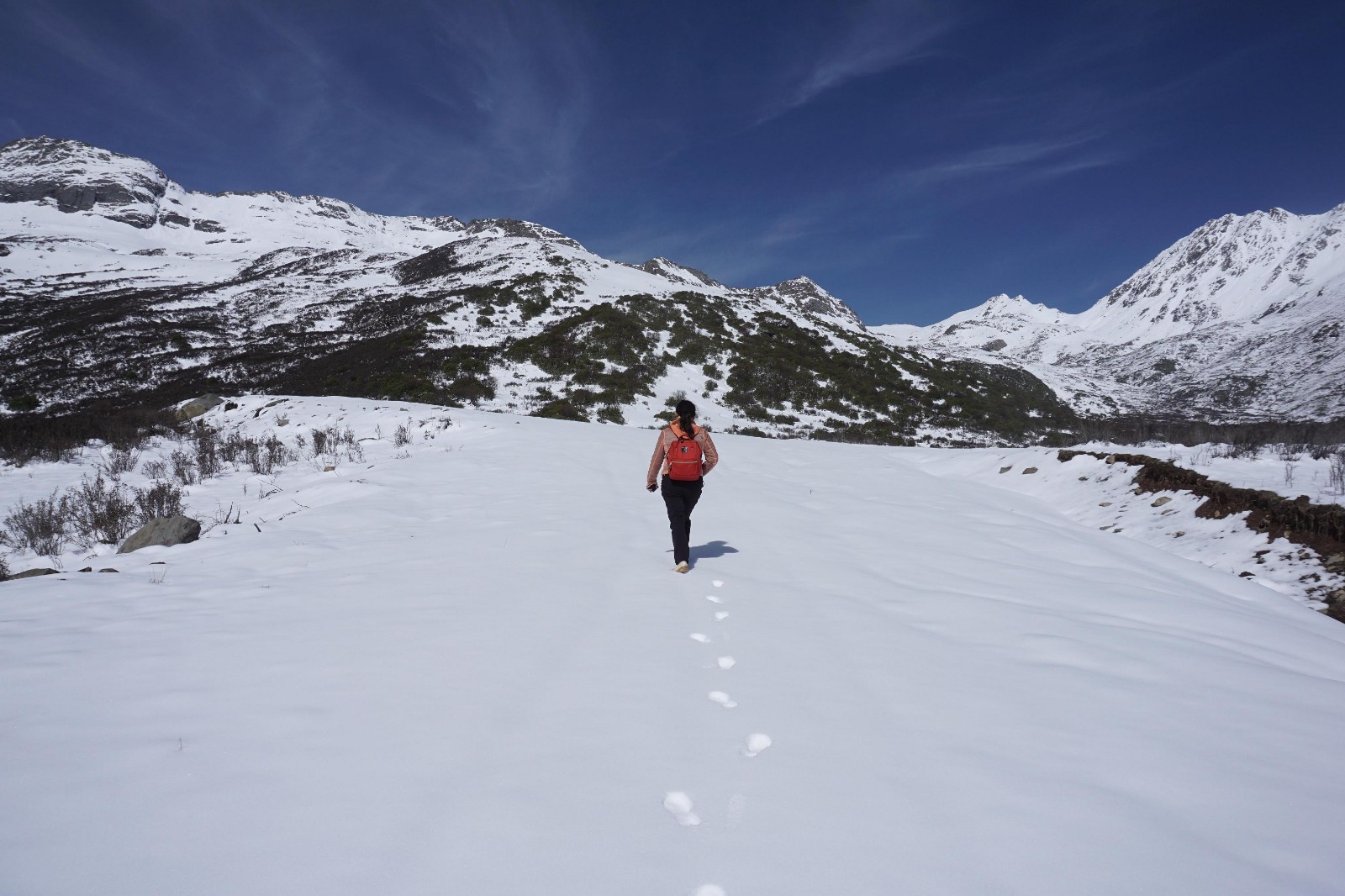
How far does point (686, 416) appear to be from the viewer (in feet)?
19.6

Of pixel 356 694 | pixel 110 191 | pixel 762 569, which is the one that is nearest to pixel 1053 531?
pixel 762 569

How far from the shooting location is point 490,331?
3191 cm

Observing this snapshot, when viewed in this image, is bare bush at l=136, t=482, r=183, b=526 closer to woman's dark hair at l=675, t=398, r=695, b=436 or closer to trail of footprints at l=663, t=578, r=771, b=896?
woman's dark hair at l=675, t=398, r=695, b=436

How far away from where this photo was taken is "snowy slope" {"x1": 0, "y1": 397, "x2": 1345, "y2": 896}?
77.9 inches

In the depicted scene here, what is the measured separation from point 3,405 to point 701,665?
118 feet

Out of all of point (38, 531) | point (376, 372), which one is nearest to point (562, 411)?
point (376, 372)

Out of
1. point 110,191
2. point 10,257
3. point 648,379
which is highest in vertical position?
point 110,191

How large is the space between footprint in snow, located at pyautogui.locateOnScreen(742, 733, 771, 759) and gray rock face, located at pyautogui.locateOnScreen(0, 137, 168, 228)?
145810mm

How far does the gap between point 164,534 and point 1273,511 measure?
1293 cm

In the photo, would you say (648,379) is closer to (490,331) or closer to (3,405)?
(490,331)

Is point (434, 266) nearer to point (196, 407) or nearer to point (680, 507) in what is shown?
point (196, 407)

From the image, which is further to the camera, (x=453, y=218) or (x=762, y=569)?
(x=453, y=218)

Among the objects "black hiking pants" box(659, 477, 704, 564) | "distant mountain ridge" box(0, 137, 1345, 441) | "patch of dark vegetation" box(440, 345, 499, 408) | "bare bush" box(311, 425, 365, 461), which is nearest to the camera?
"black hiking pants" box(659, 477, 704, 564)

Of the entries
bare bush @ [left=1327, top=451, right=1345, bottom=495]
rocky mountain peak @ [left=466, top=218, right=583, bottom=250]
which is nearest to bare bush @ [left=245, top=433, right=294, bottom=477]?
bare bush @ [left=1327, top=451, right=1345, bottom=495]
